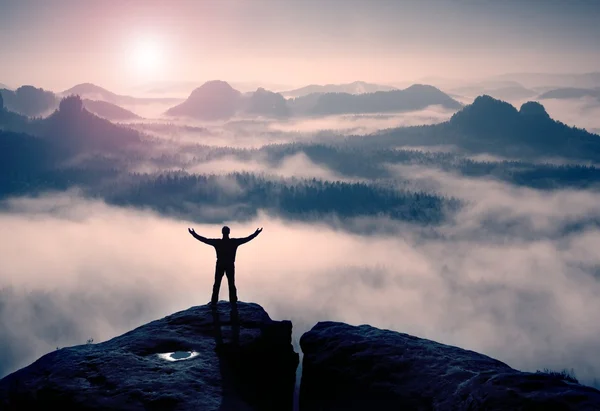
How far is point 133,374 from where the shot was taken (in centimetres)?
1778

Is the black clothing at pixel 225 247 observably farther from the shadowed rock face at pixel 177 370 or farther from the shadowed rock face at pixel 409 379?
the shadowed rock face at pixel 409 379

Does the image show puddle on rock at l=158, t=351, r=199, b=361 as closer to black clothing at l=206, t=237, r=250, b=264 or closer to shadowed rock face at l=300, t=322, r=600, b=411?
black clothing at l=206, t=237, r=250, b=264

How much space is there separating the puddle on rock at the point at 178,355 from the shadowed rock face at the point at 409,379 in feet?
19.6

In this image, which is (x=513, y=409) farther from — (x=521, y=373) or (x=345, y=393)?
(x=345, y=393)

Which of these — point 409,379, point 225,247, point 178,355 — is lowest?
point 409,379

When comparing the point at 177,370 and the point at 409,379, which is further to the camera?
the point at 409,379

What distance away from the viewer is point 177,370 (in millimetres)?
18328

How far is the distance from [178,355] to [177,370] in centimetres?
153

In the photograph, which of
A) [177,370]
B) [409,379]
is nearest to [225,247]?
[177,370]

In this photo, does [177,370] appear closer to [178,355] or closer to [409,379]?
[178,355]

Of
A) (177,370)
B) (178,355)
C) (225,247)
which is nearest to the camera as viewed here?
(177,370)

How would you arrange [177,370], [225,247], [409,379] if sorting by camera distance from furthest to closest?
[225,247]
[409,379]
[177,370]

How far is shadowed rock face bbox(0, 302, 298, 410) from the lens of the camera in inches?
643

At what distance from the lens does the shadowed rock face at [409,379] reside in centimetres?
1379
